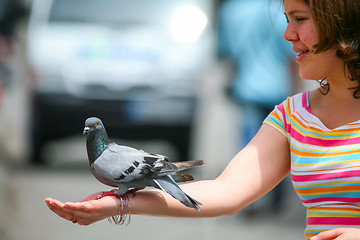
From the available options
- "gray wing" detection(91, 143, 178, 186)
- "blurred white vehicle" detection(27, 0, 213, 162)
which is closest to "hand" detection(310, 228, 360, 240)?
"gray wing" detection(91, 143, 178, 186)

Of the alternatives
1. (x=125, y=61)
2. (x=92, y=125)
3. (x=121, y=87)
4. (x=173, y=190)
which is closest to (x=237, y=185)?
(x=173, y=190)

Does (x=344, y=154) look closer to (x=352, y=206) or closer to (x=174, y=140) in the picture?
(x=352, y=206)

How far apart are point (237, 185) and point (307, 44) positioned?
1.64 ft

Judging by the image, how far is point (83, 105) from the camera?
9.62 m

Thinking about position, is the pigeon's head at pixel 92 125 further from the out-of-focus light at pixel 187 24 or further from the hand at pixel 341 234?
the out-of-focus light at pixel 187 24

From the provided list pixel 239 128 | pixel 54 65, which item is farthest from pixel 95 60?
pixel 239 128

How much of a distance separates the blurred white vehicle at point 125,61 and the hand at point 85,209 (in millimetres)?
7367

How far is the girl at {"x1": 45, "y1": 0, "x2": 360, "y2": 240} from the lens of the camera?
2039 mm

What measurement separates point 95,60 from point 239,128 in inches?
120

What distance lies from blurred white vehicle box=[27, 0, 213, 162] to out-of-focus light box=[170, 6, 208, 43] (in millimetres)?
13

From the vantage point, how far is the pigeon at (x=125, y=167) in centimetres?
186

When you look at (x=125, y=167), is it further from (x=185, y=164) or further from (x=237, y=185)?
(x=237, y=185)

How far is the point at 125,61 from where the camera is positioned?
368 inches

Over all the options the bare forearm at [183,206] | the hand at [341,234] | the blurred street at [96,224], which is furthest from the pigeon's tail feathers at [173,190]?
the blurred street at [96,224]
